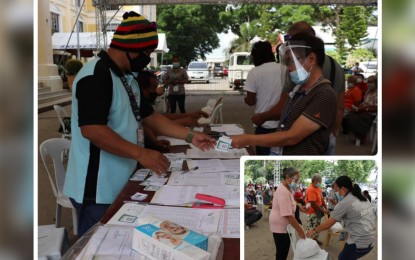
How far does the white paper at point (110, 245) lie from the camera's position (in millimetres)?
1103

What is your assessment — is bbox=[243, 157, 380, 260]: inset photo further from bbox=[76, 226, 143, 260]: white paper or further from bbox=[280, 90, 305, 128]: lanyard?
bbox=[280, 90, 305, 128]: lanyard

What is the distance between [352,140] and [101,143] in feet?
19.7

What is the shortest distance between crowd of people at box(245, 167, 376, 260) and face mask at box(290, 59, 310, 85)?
0.99 metres

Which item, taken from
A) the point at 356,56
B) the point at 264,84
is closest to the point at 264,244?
the point at 264,84

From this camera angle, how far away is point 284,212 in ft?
2.35

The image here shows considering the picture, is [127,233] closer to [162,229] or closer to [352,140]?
[162,229]

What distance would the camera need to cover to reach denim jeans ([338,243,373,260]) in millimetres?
716

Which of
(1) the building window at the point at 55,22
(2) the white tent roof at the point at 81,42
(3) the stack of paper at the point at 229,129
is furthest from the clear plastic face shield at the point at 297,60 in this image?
(1) the building window at the point at 55,22

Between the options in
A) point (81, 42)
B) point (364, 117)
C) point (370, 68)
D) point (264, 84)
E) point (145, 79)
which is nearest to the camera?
point (264, 84)

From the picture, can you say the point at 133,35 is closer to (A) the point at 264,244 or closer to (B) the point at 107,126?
(B) the point at 107,126

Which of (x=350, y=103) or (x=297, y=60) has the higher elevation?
(x=297, y=60)

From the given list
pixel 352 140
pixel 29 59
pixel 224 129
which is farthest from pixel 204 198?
pixel 352 140

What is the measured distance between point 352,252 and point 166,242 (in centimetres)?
44

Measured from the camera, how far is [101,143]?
1564 mm
